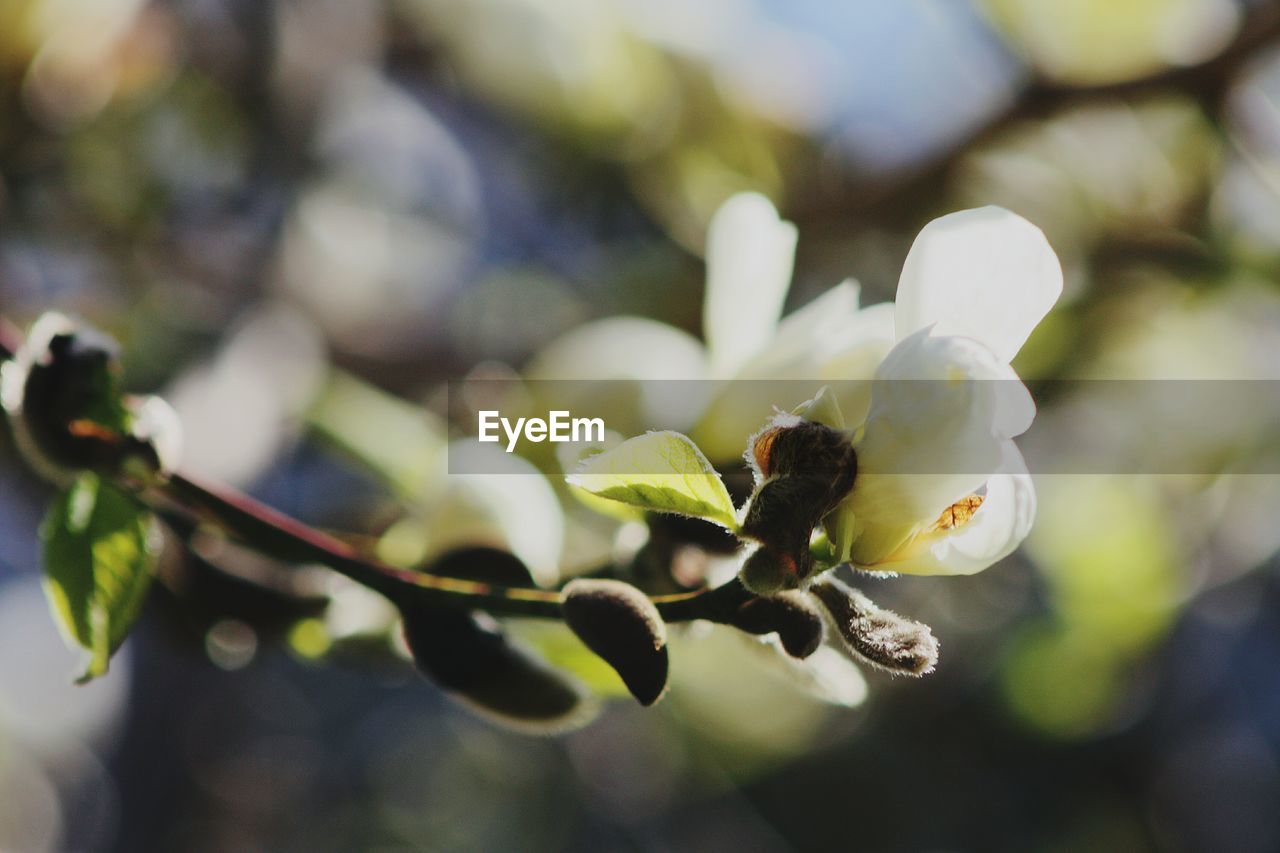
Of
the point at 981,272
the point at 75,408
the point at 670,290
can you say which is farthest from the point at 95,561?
the point at 670,290

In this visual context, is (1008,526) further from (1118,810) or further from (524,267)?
(1118,810)

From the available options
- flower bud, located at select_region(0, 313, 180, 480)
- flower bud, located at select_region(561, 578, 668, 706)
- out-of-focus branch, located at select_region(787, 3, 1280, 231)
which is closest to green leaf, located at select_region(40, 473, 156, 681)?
flower bud, located at select_region(0, 313, 180, 480)

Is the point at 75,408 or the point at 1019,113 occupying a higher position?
Answer: the point at 1019,113

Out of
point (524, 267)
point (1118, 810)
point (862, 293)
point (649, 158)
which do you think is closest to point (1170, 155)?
point (862, 293)

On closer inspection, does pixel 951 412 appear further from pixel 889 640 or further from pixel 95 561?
pixel 95 561

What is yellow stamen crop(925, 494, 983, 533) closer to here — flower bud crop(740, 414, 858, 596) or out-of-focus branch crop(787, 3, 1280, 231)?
flower bud crop(740, 414, 858, 596)

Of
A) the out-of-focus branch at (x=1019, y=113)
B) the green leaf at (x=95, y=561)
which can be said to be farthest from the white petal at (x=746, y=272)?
the out-of-focus branch at (x=1019, y=113)
